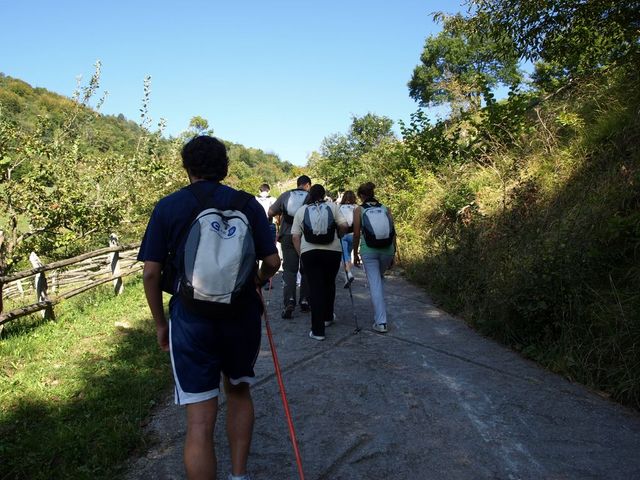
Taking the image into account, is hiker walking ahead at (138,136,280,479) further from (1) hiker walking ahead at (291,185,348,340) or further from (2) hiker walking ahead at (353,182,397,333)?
(2) hiker walking ahead at (353,182,397,333)

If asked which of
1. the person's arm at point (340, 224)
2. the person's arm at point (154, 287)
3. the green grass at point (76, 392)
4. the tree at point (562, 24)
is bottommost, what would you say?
the green grass at point (76, 392)

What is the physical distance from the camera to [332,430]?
11.1 ft

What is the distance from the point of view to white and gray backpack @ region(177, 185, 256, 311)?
219cm

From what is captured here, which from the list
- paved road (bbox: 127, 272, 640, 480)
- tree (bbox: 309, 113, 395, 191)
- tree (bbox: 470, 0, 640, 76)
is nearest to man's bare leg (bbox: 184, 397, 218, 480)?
paved road (bbox: 127, 272, 640, 480)

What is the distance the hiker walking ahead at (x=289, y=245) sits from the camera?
6.59 m

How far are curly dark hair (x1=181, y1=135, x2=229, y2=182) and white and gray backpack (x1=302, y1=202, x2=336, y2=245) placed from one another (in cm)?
296

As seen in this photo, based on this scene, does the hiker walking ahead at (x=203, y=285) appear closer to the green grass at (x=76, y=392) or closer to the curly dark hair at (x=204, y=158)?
the curly dark hair at (x=204, y=158)

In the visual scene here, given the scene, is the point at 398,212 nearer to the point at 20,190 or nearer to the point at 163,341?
the point at 20,190

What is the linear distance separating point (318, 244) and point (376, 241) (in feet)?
2.34

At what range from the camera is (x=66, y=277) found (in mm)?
12180

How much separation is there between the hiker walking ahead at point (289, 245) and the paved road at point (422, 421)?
1384 mm

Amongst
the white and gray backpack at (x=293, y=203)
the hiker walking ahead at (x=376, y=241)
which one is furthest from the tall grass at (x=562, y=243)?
the white and gray backpack at (x=293, y=203)

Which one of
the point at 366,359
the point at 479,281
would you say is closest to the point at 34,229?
the point at 366,359

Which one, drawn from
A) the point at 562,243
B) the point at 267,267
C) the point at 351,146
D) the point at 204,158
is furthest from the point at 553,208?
the point at 351,146
